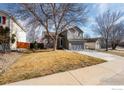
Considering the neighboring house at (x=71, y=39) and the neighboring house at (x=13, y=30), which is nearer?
the neighboring house at (x=71, y=39)

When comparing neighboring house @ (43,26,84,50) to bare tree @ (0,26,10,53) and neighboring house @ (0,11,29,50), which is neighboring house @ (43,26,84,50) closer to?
neighboring house @ (0,11,29,50)

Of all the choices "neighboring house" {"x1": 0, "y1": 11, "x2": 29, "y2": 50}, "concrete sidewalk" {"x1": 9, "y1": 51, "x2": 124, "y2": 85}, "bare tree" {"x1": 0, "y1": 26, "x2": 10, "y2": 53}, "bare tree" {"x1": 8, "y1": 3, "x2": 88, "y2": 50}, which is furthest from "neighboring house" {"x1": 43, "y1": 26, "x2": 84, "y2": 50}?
"concrete sidewalk" {"x1": 9, "y1": 51, "x2": 124, "y2": 85}

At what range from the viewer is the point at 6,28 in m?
15.4

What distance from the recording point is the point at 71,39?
1408 centimetres

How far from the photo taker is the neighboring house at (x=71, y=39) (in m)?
13.2

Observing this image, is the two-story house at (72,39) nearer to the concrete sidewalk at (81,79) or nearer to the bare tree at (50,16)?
the bare tree at (50,16)

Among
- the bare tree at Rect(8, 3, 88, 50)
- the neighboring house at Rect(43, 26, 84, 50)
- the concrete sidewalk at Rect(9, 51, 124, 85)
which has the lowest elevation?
the concrete sidewalk at Rect(9, 51, 124, 85)

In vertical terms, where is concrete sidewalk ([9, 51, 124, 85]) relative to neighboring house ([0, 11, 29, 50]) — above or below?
below

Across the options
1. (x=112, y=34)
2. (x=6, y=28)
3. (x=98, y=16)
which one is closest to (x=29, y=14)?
(x=6, y=28)

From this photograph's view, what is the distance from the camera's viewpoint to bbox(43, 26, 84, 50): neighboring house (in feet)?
43.2

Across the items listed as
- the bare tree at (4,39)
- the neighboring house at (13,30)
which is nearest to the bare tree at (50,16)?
the neighboring house at (13,30)

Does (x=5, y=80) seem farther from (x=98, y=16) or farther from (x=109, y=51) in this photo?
(x=109, y=51)

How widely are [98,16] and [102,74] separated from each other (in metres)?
3.10

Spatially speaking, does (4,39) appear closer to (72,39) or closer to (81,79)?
(72,39)
